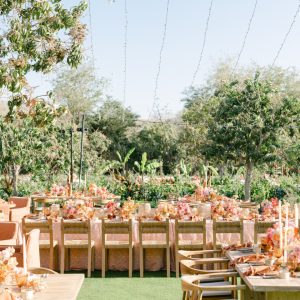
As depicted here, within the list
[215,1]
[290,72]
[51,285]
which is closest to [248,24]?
[215,1]

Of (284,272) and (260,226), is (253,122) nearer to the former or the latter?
(260,226)

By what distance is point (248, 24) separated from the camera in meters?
12.2

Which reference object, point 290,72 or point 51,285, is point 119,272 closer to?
point 51,285

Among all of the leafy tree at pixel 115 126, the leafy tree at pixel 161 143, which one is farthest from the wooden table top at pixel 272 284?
the leafy tree at pixel 115 126

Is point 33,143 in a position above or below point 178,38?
below

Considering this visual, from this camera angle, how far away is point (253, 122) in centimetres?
1784

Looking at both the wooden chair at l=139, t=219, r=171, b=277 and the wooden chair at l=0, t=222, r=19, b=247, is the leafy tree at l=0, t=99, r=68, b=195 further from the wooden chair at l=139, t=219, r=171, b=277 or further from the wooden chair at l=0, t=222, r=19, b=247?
the wooden chair at l=139, t=219, r=171, b=277

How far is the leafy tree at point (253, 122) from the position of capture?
17797 mm

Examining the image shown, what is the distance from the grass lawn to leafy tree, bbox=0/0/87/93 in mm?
3071

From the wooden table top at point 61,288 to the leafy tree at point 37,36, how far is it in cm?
437

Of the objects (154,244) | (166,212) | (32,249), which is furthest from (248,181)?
(32,249)

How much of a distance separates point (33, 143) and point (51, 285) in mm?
16157

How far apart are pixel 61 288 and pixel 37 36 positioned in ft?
18.9

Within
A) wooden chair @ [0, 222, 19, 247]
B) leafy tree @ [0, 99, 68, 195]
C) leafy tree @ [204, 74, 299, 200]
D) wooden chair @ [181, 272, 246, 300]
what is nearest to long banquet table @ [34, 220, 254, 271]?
wooden chair @ [0, 222, 19, 247]
